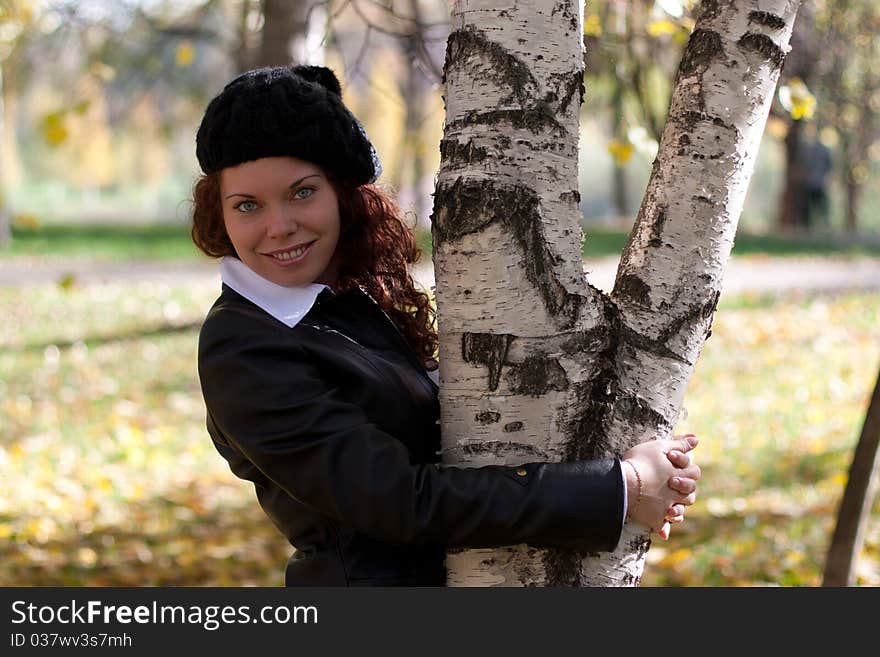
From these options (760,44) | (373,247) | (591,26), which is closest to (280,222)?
(373,247)

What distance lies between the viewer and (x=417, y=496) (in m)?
1.71

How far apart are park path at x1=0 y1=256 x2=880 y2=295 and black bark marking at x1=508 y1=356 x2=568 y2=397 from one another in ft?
32.8

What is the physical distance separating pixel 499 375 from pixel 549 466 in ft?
0.55

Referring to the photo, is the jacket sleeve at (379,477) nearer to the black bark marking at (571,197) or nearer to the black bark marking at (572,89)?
the black bark marking at (571,197)

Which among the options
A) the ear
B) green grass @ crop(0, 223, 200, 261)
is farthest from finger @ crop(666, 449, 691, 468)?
green grass @ crop(0, 223, 200, 261)

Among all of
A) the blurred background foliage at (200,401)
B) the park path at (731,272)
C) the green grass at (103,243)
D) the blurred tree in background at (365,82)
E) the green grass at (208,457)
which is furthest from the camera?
the green grass at (103,243)

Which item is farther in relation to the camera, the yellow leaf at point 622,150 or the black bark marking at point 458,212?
the yellow leaf at point 622,150

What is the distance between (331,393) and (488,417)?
0.26 metres

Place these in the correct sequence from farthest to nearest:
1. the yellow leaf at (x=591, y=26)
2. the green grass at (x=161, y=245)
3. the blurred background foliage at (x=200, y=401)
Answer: the green grass at (x=161, y=245) → the blurred background foliage at (x=200, y=401) → the yellow leaf at (x=591, y=26)

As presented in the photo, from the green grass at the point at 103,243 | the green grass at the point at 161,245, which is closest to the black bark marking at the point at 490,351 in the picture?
the green grass at the point at 161,245

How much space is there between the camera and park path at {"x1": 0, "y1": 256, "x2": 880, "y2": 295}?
12219 mm

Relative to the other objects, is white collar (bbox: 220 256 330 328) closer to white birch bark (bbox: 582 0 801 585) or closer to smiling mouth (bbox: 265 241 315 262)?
smiling mouth (bbox: 265 241 315 262)

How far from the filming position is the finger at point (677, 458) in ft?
5.98

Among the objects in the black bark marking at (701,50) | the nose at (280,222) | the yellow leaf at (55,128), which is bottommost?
the nose at (280,222)
